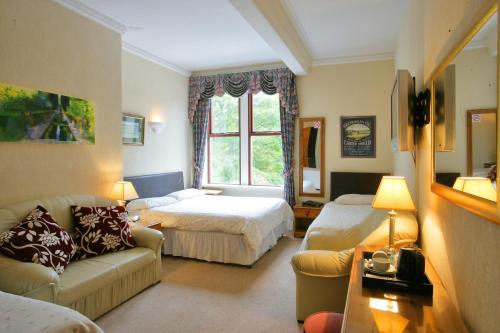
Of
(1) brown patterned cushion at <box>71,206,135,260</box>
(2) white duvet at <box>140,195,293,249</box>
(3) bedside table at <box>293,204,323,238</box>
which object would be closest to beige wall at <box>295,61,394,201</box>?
(3) bedside table at <box>293,204,323,238</box>

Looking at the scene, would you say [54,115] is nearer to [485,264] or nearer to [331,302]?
[331,302]

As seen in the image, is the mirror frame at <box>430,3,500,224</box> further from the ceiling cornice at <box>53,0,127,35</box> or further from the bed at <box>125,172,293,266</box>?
the ceiling cornice at <box>53,0,127,35</box>

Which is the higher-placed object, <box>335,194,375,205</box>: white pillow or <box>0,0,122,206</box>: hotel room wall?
<box>0,0,122,206</box>: hotel room wall

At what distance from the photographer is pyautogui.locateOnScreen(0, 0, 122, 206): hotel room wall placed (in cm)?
271

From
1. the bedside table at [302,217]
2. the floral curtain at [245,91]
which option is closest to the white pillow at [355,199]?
the bedside table at [302,217]

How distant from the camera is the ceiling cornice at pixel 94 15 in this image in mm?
3164

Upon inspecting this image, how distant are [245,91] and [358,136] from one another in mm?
2059

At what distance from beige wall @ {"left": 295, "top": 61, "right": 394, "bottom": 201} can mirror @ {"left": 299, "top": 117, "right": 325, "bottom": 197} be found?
82 millimetres

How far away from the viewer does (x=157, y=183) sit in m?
4.92

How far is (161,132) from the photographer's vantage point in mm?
5207

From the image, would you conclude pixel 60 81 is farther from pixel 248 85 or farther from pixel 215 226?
pixel 248 85

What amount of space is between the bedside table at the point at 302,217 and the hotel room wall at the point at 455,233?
269cm

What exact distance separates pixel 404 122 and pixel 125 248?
2662mm

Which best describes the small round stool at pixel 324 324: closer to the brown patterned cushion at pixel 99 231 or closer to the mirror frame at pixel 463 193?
the mirror frame at pixel 463 193
